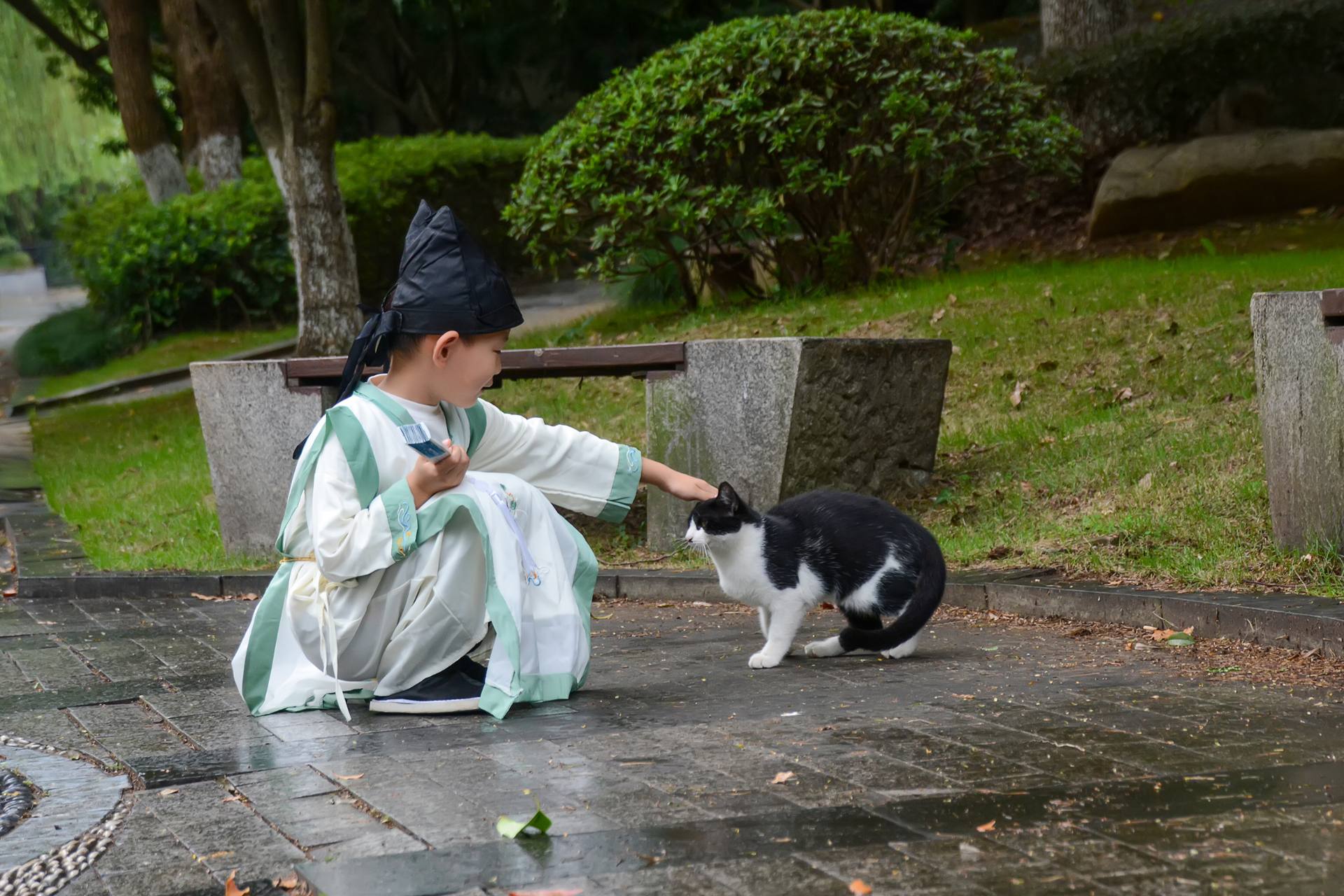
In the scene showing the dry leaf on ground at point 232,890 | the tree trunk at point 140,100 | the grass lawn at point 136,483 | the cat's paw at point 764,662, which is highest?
the tree trunk at point 140,100

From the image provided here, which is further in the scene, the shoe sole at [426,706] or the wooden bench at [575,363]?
the wooden bench at [575,363]

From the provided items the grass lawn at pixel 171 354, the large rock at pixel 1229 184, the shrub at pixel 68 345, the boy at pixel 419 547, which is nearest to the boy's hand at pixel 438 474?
the boy at pixel 419 547

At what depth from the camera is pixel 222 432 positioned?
8.16 m

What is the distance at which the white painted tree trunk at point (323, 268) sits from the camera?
44.5 feet

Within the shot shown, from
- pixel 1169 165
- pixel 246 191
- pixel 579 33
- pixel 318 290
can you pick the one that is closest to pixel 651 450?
pixel 318 290

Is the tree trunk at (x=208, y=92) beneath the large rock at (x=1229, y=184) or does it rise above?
above

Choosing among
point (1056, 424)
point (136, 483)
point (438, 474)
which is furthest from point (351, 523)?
point (136, 483)

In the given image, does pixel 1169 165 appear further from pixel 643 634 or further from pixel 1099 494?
pixel 643 634

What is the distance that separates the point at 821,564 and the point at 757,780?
5.25 feet

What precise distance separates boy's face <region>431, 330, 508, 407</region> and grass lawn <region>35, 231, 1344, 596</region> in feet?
9.48

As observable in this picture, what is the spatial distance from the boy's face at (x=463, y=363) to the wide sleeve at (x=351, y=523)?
352 mm

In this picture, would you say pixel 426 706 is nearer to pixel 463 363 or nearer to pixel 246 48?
pixel 463 363

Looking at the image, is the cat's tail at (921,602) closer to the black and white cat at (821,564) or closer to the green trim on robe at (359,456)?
the black and white cat at (821,564)

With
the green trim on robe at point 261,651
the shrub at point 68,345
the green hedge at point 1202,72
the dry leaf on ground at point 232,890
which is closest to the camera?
the dry leaf on ground at point 232,890
